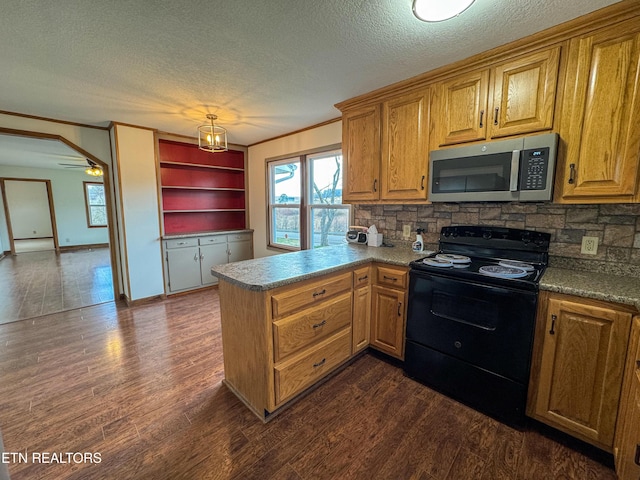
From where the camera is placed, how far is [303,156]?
3.78 meters

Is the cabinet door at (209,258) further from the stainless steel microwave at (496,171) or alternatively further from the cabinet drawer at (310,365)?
the stainless steel microwave at (496,171)

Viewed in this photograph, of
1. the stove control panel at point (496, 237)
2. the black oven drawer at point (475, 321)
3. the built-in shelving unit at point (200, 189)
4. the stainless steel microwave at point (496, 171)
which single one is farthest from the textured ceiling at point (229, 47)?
the black oven drawer at point (475, 321)

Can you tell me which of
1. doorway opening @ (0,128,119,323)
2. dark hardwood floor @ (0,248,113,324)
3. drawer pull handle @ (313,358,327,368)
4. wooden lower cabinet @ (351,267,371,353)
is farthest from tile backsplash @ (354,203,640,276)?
dark hardwood floor @ (0,248,113,324)

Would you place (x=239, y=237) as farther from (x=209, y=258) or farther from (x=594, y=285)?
(x=594, y=285)

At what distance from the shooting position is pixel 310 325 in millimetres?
1852

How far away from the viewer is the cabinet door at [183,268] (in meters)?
4.01

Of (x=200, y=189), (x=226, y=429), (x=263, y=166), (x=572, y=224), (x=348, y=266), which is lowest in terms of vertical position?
(x=226, y=429)

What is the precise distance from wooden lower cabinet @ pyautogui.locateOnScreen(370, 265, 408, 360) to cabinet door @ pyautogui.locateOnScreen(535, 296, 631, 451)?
0.88 meters

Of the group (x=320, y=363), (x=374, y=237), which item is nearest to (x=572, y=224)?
(x=374, y=237)

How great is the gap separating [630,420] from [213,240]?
Result: 455 cm

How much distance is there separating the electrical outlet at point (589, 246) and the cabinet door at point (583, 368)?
60 centimetres

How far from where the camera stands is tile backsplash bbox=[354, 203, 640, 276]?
1.67 meters

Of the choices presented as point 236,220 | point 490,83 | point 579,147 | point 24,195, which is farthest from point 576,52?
point 24,195

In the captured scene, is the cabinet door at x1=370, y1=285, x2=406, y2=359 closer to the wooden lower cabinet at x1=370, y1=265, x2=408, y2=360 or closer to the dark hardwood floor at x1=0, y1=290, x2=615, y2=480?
the wooden lower cabinet at x1=370, y1=265, x2=408, y2=360
